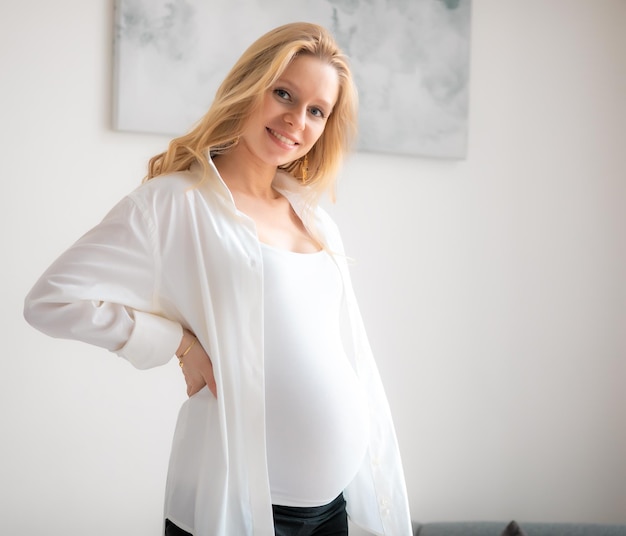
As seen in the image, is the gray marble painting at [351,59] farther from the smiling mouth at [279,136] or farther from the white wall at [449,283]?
the smiling mouth at [279,136]

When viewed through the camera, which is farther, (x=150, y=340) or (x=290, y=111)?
(x=290, y=111)

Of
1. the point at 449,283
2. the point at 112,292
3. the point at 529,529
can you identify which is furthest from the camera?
the point at 449,283

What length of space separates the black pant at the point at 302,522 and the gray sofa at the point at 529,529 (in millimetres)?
988

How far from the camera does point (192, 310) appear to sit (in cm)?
134

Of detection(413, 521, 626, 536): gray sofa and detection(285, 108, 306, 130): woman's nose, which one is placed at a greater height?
detection(285, 108, 306, 130): woman's nose

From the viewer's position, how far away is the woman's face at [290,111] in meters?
1.41

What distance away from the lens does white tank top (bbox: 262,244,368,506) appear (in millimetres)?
1347

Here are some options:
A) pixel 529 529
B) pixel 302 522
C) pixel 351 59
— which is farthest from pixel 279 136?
pixel 529 529

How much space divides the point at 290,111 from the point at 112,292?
0.44 meters

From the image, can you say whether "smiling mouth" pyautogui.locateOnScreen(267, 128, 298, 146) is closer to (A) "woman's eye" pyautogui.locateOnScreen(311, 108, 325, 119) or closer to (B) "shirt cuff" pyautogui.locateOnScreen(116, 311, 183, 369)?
(A) "woman's eye" pyautogui.locateOnScreen(311, 108, 325, 119)

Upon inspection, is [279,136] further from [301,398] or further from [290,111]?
[301,398]

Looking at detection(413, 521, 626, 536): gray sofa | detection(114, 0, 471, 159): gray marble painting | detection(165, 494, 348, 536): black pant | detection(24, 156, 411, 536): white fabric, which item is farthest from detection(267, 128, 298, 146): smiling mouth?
detection(413, 521, 626, 536): gray sofa

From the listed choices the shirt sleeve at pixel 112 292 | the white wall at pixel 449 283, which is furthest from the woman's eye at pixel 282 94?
the white wall at pixel 449 283

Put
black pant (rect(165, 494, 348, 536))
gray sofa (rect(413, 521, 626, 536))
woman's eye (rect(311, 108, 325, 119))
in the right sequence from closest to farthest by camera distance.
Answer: black pant (rect(165, 494, 348, 536))
woman's eye (rect(311, 108, 325, 119))
gray sofa (rect(413, 521, 626, 536))
